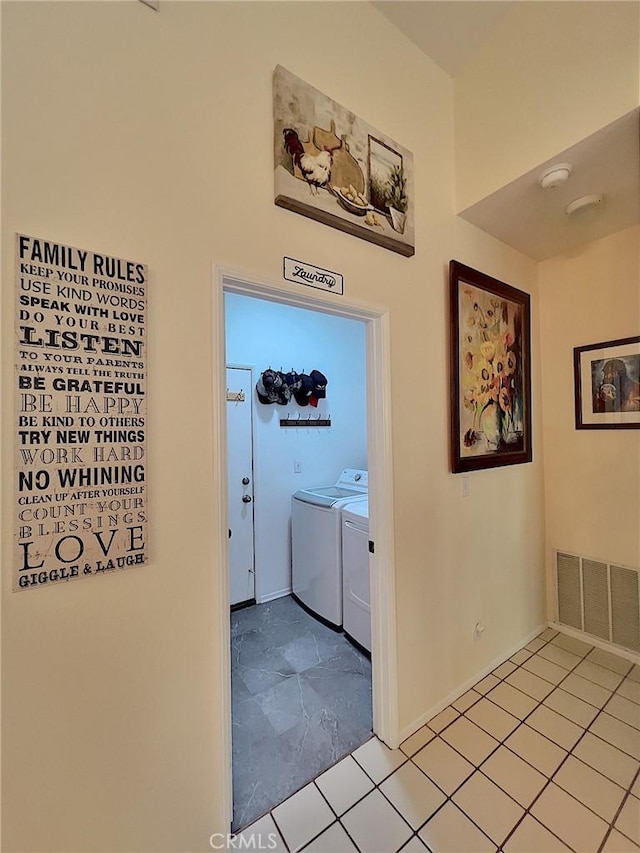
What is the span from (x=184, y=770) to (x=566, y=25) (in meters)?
3.24

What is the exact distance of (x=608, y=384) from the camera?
2.29m

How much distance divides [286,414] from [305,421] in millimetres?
218

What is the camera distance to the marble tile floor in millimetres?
1492

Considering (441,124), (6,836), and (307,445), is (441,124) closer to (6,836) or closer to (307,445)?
(307,445)

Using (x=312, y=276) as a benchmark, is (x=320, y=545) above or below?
below

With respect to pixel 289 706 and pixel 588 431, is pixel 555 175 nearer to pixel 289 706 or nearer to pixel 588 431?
pixel 588 431

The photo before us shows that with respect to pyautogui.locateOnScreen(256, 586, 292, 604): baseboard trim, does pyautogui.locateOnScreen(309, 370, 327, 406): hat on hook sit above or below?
above

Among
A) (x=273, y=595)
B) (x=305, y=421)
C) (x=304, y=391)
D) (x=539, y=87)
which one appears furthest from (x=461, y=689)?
(x=539, y=87)

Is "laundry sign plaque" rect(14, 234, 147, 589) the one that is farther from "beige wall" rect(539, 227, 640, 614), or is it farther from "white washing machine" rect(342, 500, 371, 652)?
"beige wall" rect(539, 227, 640, 614)

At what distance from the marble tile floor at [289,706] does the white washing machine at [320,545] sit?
0.63ft

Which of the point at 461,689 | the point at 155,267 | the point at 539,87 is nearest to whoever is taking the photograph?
the point at 155,267

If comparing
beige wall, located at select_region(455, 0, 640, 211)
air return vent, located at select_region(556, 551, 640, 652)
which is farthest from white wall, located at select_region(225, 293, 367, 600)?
air return vent, located at select_region(556, 551, 640, 652)

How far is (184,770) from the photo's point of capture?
3.75 ft

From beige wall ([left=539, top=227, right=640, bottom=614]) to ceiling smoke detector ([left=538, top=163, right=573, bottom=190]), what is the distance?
95 centimetres
